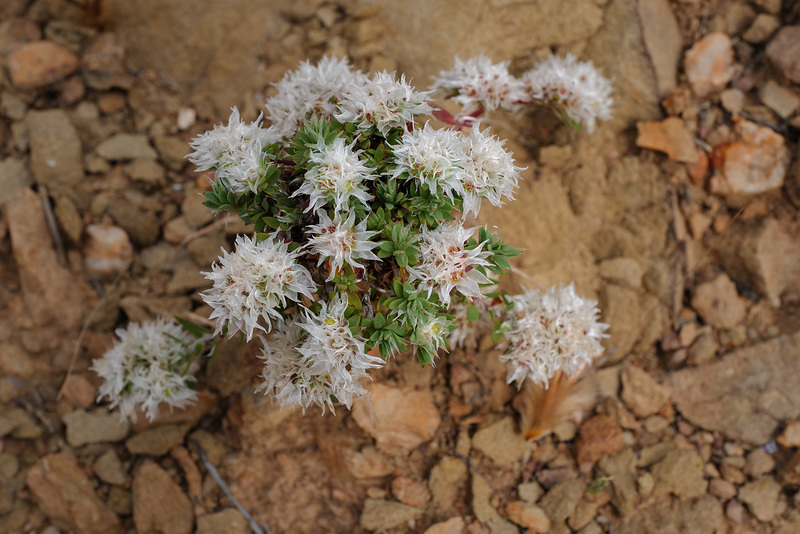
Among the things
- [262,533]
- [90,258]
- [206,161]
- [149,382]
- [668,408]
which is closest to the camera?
[206,161]

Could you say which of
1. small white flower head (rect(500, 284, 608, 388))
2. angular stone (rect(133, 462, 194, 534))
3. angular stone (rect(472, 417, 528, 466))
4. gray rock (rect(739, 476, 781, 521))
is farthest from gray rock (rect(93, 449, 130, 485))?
gray rock (rect(739, 476, 781, 521))

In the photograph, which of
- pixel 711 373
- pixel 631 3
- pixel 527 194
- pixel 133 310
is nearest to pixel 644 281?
pixel 711 373

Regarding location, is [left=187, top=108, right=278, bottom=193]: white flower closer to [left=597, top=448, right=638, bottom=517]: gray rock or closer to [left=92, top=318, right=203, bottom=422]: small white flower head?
[left=92, top=318, right=203, bottom=422]: small white flower head

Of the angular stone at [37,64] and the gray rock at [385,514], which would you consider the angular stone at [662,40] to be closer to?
the gray rock at [385,514]

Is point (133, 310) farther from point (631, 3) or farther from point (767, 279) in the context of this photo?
point (767, 279)

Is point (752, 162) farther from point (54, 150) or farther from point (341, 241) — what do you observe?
point (54, 150)

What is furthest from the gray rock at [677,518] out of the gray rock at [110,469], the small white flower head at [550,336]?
the gray rock at [110,469]
